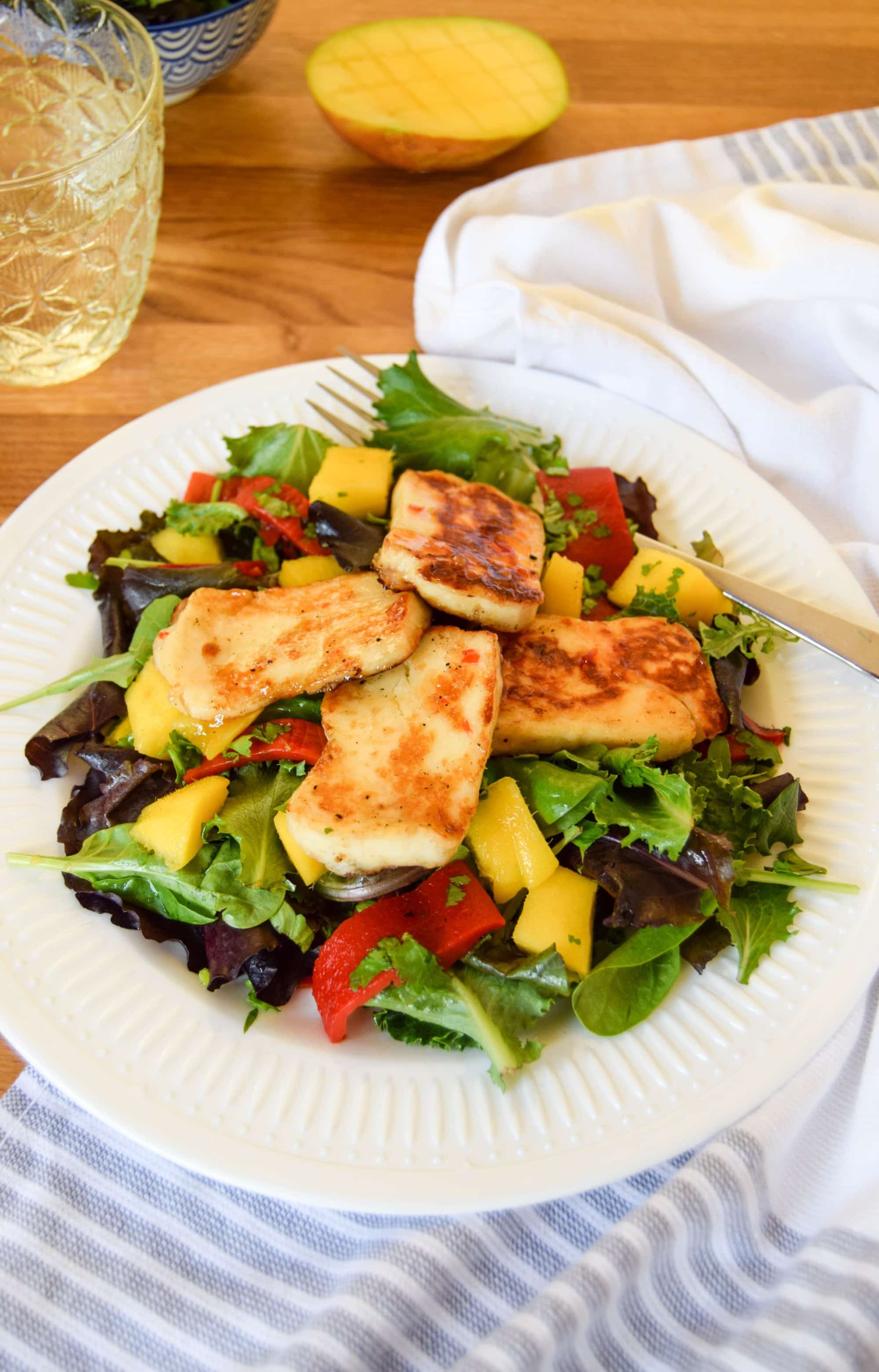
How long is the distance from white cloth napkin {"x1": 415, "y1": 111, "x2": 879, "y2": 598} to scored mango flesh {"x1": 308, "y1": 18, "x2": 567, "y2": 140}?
1.26 feet

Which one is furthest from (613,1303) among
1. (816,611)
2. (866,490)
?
(866,490)

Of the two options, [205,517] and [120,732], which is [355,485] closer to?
[205,517]

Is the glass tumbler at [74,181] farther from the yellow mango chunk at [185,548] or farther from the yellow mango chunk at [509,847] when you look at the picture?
the yellow mango chunk at [509,847]

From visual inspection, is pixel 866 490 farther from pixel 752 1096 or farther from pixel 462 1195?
pixel 462 1195

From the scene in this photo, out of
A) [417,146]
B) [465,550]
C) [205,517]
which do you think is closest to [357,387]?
[205,517]

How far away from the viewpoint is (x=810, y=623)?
326 cm

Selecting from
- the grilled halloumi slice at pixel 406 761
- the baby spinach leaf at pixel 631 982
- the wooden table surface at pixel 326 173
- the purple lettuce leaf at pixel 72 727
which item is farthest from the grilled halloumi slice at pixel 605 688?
the wooden table surface at pixel 326 173

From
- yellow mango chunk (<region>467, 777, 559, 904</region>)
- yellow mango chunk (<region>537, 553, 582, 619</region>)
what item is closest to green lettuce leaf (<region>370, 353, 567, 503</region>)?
yellow mango chunk (<region>537, 553, 582, 619</region>)

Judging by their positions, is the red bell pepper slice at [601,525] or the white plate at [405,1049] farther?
the red bell pepper slice at [601,525]

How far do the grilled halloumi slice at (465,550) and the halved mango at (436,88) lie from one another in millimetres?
2137

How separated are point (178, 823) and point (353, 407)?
1772mm

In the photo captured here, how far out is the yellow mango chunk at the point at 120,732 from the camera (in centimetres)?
323

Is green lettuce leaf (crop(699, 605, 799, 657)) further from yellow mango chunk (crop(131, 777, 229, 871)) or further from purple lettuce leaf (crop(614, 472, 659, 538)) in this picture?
yellow mango chunk (crop(131, 777, 229, 871))

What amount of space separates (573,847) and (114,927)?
4.21 feet
